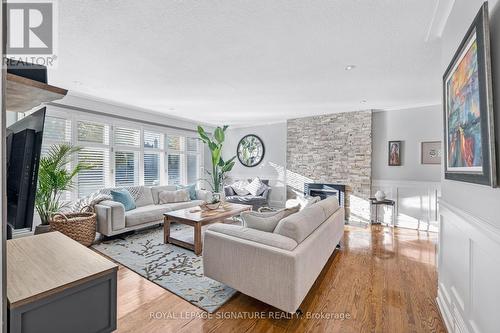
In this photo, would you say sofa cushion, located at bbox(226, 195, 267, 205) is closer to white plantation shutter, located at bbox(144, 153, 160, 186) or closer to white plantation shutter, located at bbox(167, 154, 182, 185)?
white plantation shutter, located at bbox(167, 154, 182, 185)

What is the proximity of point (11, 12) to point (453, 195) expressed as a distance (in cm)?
360

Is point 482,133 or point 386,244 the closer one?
point 482,133

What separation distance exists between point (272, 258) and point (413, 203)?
13.4 feet

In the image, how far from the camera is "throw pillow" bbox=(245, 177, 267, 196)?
598 cm

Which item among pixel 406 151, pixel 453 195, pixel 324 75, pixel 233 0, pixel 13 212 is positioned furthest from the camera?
pixel 406 151

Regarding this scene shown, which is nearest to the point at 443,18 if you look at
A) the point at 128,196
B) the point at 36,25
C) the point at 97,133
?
the point at 36,25

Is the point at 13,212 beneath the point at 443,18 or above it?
beneath

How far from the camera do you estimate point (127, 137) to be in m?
4.90

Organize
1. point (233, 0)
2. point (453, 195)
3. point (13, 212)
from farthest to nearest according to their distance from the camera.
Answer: point (453, 195) → point (233, 0) → point (13, 212)

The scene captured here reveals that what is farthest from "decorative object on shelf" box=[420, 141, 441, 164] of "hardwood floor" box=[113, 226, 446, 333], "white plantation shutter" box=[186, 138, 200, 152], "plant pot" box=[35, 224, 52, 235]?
"plant pot" box=[35, 224, 52, 235]

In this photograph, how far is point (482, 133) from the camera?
3.88 feet

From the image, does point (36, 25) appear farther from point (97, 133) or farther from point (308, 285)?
point (308, 285)

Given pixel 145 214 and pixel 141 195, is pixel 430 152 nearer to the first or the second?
pixel 145 214

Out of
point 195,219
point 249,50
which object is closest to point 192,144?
point 195,219
